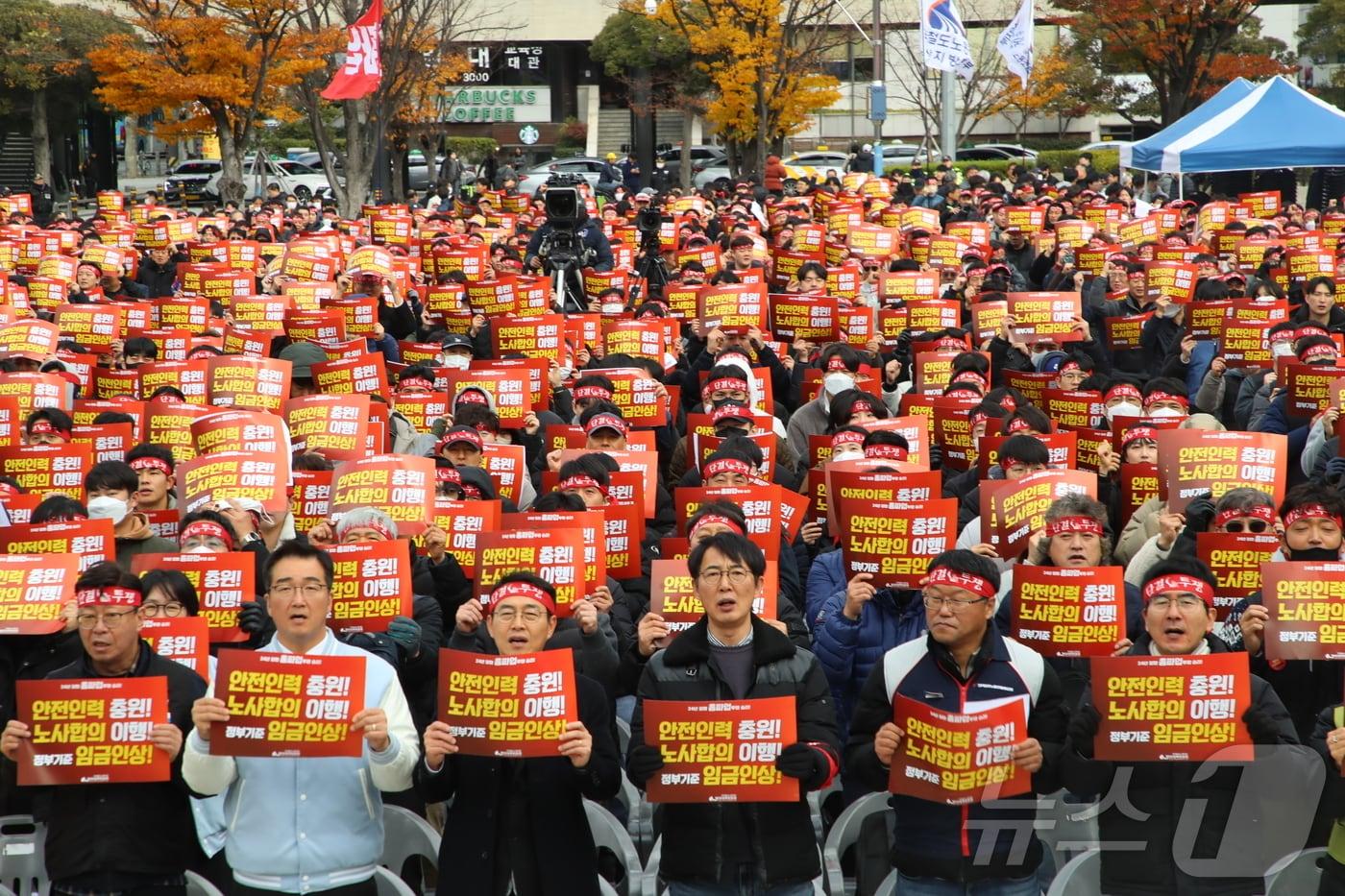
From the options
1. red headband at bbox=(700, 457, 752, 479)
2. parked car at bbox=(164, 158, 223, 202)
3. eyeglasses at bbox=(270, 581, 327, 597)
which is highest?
parked car at bbox=(164, 158, 223, 202)

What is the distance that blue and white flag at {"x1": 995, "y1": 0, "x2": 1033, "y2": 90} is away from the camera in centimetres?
3291

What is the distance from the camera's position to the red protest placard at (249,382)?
11.4m

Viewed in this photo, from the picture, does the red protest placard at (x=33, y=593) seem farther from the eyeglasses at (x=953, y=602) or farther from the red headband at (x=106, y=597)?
the eyeglasses at (x=953, y=602)

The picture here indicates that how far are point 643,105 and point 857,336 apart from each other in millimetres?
39255

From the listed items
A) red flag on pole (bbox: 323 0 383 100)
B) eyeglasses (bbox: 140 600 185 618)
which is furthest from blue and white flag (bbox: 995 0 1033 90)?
eyeglasses (bbox: 140 600 185 618)

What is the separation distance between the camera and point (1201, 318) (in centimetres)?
1357

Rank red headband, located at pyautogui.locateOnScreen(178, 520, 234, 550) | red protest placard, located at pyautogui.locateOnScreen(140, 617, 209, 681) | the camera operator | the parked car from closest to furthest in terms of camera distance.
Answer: red protest placard, located at pyautogui.locateOnScreen(140, 617, 209, 681), red headband, located at pyautogui.locateOnScreen(178, 520, 234, 550), the camera operator, the parked car

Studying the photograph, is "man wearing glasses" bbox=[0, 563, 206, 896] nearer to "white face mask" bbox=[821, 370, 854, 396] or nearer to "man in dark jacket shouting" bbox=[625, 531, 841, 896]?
"man in dark jacket shouting" bbox=[625, 531, 841, 896]

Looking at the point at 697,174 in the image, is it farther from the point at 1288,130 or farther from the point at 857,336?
the point at 857,336

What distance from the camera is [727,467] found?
345 inches

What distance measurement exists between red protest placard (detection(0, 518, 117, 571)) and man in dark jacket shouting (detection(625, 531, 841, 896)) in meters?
2.97

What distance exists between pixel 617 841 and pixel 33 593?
98.6 inches

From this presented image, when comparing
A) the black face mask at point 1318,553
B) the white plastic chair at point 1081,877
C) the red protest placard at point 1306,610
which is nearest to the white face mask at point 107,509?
the white plastic chair at point 1081,877

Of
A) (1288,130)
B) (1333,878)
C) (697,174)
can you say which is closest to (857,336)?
(1333,878)
